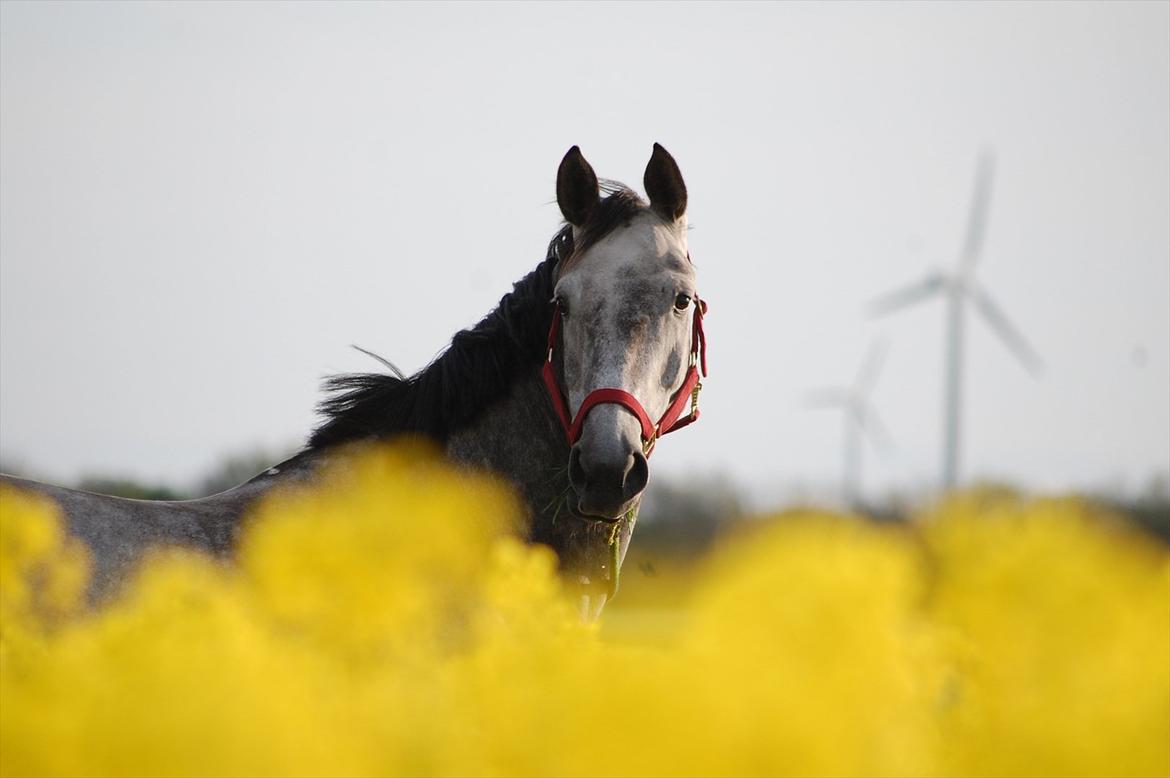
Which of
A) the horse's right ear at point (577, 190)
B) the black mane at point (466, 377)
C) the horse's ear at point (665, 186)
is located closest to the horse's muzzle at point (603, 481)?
the black mane at point (466, 377)

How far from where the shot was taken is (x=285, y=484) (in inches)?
218

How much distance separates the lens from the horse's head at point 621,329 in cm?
512

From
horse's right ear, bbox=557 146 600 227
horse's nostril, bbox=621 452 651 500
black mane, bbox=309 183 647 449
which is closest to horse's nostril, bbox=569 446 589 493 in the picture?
horse's nostril, bbox=621 452 651 500

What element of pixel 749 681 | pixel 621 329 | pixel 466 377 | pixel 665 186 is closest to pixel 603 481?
pixel 621 329

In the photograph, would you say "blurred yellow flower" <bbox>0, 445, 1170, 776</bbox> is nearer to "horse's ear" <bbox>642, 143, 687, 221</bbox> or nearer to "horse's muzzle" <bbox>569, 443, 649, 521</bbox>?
"horse's muzzle" <bbox>569, 443, 649, 521</bbox>

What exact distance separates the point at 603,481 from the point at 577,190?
1.76 meters

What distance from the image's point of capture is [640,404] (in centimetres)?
541

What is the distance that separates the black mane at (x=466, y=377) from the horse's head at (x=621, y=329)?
0.06 metres

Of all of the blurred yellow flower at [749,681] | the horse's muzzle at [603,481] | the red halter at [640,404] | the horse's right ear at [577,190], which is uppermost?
the horse's right ear at [577,190]

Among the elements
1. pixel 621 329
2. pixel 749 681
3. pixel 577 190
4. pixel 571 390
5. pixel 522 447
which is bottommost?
pixel 749 681

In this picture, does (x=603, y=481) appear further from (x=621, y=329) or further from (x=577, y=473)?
(x=621, y=329)

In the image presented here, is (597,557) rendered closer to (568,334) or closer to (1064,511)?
(568,334)

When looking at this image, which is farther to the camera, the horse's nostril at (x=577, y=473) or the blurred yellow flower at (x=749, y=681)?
the horse's nostril at (x=577, y=473)

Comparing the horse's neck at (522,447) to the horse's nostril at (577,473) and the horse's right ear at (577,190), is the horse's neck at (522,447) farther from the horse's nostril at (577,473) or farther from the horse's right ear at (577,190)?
the horse's right ear at (577,190)
